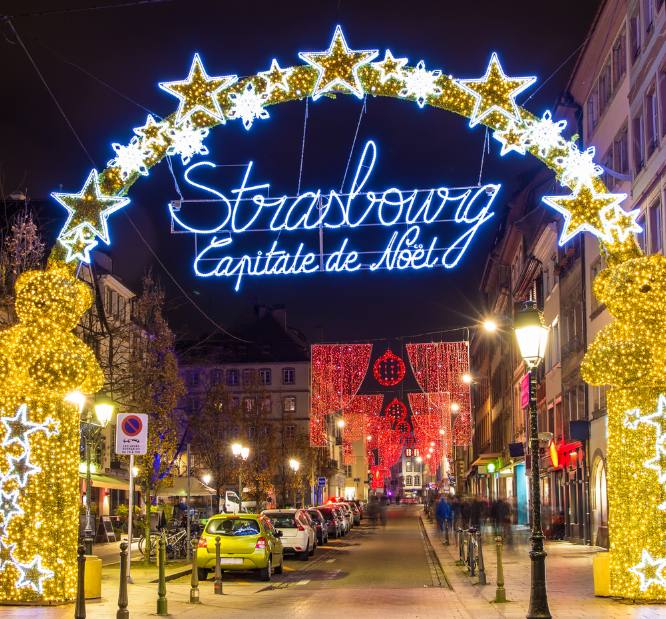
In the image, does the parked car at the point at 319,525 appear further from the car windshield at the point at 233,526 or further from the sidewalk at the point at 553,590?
the car windshield at the point at 233,526

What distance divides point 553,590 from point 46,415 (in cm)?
993

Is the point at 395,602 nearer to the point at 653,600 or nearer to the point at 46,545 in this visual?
the point at 653,600

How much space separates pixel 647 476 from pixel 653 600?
1.82 m

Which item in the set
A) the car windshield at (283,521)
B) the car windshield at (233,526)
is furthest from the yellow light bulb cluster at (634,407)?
the car windshield at (283,521)

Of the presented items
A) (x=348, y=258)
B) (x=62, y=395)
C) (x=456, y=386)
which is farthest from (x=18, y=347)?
(x=456, y=386)

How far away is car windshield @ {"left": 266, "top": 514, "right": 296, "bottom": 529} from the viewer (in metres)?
33.8

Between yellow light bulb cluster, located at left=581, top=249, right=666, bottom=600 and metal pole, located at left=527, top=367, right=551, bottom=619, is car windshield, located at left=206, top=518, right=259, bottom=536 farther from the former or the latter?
metal pole, located at left=527, top=367, right=551, bottom=619

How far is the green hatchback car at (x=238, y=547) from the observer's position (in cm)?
2458

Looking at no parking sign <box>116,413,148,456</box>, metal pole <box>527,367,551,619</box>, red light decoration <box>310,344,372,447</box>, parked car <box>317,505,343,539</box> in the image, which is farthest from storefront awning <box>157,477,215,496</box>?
metal pole <box>527,367,551,619</box>

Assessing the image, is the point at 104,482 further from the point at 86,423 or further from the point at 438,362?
the point at 86,423

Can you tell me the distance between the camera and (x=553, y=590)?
20.4 metres

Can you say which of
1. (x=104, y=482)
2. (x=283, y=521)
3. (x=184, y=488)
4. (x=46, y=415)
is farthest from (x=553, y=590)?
(x=104, y=482)

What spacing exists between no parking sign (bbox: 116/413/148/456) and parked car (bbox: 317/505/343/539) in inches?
1100

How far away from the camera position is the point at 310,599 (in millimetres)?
19891
